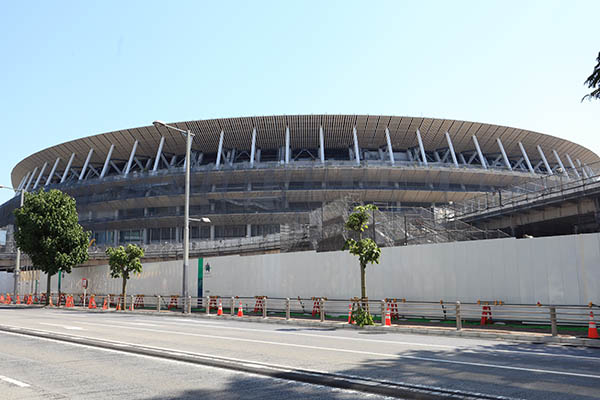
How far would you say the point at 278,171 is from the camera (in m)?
63.9

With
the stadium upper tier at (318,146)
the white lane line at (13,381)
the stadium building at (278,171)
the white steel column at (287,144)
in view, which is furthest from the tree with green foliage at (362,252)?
the white steel column at (287,144)

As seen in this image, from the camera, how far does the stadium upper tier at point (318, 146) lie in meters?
66.0

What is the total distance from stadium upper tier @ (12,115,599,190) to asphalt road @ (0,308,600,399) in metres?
51.3

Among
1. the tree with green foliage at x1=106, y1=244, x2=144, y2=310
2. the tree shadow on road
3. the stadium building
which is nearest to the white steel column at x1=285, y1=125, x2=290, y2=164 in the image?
the stadium building

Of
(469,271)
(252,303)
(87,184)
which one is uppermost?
(87,184)

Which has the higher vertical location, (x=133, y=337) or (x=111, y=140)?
(x=111, y=140)

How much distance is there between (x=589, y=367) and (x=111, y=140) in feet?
234

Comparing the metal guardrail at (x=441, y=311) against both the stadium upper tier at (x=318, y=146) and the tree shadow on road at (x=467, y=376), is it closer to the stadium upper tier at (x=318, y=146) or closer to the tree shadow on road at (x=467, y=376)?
the tree shadow on road at (x=467, y=376)

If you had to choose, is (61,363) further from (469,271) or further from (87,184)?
(87,184)

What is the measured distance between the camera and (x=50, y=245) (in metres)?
38.2

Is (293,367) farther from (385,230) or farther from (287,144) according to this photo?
(287,144)

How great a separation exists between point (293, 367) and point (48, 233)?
36118mm

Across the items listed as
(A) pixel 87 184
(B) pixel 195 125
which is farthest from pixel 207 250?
(A) pixel 87 184

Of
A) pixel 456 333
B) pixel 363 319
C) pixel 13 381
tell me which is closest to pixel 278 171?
pixel 363 319
